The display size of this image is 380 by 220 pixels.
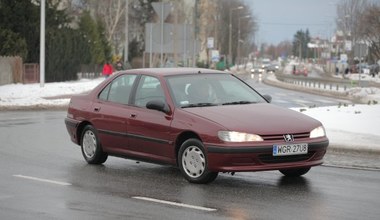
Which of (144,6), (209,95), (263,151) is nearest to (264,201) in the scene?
(263,151)

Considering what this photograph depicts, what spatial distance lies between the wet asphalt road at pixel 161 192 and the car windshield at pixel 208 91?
103 cm

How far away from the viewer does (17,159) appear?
12.3 m

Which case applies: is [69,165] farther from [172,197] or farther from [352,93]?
[352,93]

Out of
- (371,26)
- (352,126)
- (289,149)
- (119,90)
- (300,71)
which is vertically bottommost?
(300,71)

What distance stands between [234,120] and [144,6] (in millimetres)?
78377

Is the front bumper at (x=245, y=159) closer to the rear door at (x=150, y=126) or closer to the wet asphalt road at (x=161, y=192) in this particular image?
the wet asphalt road at (x=161, y=192)

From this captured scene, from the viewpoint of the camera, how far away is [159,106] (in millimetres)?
10211

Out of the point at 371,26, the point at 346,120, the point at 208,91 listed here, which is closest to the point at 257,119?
the point at 208,91

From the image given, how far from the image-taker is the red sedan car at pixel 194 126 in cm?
944

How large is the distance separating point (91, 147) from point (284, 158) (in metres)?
3.43

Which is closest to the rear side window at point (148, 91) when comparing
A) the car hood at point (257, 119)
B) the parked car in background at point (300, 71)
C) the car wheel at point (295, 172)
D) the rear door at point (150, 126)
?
the rear door at point (150, 126)

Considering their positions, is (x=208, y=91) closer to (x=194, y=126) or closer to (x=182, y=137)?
(x=182, y=137)

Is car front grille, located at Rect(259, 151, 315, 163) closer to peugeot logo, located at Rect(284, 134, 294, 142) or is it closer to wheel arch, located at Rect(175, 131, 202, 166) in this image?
peugeot logo, located at Rect(284, 134, 294, 142)

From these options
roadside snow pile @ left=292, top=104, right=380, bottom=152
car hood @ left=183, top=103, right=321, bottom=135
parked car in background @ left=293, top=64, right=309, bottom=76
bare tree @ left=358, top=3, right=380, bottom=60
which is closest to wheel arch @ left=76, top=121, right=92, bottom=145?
car hood @ left=183, top=103, right=321, bottom=135
